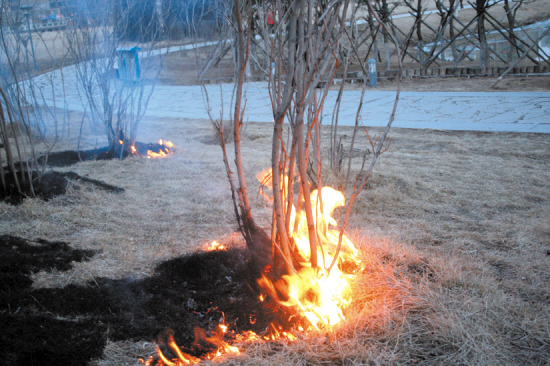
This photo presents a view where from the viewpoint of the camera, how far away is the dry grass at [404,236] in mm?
1723

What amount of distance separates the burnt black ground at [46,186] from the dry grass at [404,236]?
5.0 inches

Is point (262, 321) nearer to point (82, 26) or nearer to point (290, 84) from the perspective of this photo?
point (290, 84)

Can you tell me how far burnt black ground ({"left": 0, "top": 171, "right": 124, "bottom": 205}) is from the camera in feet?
11.8

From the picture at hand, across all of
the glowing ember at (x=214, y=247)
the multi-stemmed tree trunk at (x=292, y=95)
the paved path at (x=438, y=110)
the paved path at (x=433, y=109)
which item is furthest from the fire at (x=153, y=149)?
the multi-stemmed tree trunk at (x=292, y=95)

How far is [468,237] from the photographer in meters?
2.82

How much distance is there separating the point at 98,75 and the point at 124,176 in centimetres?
136

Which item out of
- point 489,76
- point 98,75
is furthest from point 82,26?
point 489,76

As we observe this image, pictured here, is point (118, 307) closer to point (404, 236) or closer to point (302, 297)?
point (302, 297)

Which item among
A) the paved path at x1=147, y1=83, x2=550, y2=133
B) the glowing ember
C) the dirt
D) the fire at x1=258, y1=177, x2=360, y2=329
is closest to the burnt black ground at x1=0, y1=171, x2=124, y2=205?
the dirt

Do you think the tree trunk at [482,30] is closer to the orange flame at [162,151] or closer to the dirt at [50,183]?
the orange flame at [162,151]

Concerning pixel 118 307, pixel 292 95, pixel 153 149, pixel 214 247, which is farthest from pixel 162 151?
pixel 292 95

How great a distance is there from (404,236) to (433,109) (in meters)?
5.29

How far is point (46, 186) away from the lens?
151 inches

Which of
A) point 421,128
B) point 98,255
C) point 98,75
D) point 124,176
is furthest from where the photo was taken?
point 421,128
